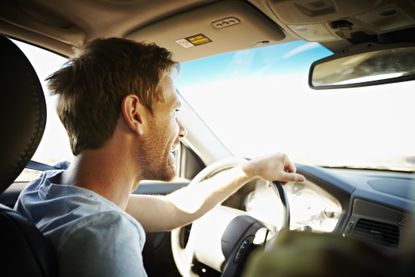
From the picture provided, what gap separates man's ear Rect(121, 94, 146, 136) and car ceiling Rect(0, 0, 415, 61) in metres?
0.65

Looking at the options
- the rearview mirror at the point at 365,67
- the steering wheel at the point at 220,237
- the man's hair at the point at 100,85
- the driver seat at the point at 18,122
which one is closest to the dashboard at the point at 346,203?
the steering wheel at the point at 220,237

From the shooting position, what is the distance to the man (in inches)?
51.3

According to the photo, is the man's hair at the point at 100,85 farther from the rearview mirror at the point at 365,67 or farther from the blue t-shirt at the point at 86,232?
the rearview mirror at the point at 365,67

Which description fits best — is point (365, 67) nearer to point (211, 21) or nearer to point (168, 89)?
point (211, 21)

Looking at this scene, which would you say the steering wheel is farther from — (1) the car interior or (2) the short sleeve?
(2) the short sleeve

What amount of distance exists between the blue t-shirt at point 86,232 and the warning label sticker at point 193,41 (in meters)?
1.27

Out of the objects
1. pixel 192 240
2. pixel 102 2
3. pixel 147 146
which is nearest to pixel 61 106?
pixel 147 146

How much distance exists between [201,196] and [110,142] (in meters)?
0.79

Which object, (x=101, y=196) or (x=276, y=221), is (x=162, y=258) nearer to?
(x=276, y=221)

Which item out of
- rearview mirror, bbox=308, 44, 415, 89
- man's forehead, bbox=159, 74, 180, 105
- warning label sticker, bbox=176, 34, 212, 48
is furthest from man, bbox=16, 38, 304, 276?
rearview mirror, bbox=308, 44, 415, 89

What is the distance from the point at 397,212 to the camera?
2.01 m

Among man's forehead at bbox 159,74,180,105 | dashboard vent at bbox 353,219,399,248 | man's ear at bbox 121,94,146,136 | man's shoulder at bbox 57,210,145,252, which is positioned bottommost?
dashboard vent at bbox 353,219,399,248

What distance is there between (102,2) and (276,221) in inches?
58.9

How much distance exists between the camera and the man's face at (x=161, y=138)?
173 cm
